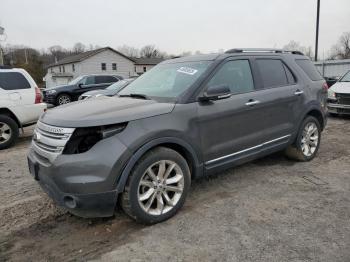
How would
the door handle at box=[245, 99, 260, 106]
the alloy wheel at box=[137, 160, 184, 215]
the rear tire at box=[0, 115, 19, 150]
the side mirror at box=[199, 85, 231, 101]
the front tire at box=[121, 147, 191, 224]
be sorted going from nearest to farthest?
1. the front tire at box=[121, 147, 191, 224]
2. the alloy wheel at box=[137, 160, 184, 215]
3. the side mirror at box=[199, 85, 231, 101]
4. the door handle at box=[245, 99, 260, 106]
5. the rear tire at box=[0, 115, 19, 150]

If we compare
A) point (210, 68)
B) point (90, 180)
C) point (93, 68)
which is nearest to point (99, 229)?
point (90, 180)

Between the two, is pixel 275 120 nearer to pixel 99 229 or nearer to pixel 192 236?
pixel 192 236

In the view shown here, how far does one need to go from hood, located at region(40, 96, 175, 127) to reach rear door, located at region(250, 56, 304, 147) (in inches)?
62.2

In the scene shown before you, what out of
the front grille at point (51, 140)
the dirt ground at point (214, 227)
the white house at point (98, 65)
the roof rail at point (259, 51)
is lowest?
the dirt ground at point (214, 227)

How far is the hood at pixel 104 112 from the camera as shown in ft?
10.0

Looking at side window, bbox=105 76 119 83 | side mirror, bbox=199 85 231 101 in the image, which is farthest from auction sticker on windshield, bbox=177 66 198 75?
side window, bbox=105 76 119 83

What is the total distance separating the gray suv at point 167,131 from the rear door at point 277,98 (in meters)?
0.01

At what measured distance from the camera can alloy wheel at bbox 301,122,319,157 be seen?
17.2ft

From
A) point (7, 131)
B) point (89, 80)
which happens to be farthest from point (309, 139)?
point (89, 80)

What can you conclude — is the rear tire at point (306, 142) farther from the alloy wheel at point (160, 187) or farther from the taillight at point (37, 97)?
the taillight at point (37, 97)

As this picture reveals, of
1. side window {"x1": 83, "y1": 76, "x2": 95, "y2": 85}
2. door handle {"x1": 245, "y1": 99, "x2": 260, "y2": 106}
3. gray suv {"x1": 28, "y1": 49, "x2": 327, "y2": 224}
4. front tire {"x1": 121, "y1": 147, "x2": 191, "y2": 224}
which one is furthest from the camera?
side window {"x1": 83, "y1": 76, "x2": 95, "y2": 85}

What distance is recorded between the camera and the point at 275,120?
4.58 meters

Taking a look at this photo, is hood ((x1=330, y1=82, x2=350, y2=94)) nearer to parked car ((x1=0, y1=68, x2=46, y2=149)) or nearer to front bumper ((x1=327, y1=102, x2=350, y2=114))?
front bumper ((x1=327, y1=102, x2=350, y2=114))

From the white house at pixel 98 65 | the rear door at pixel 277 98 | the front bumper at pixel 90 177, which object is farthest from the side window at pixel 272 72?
the white house at pixel 98 65
